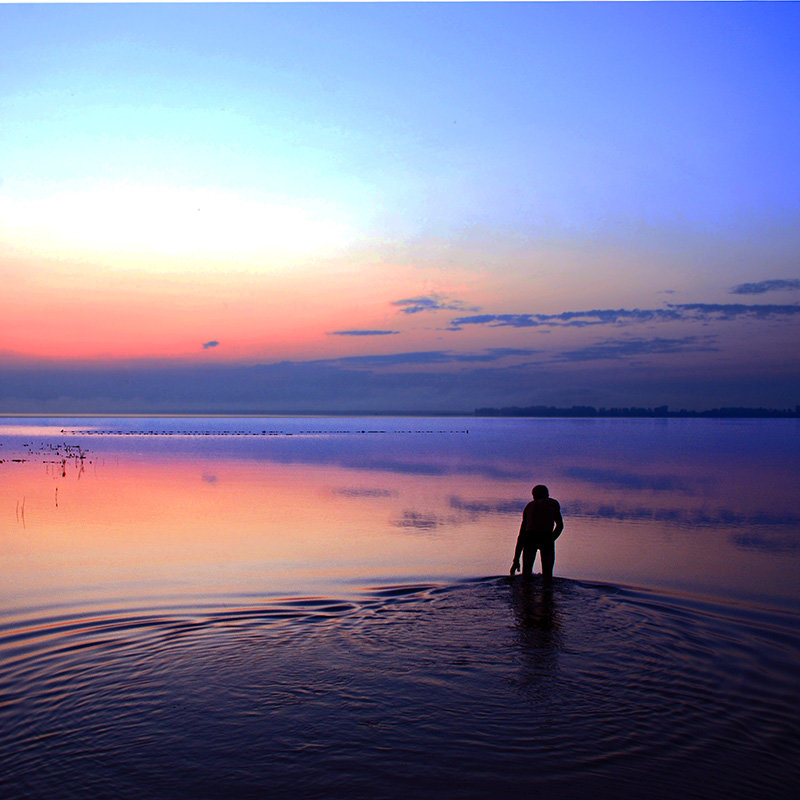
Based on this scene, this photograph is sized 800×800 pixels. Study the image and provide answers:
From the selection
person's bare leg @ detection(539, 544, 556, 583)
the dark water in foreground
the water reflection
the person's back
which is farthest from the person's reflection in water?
the water reflection

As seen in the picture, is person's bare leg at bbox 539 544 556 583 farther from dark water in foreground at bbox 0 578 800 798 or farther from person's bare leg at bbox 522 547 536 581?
dark water in foreground at bbox 0 578 800 798

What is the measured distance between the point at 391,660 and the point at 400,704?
1725mm

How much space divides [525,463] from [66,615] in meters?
48.8

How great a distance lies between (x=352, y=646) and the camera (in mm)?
11766

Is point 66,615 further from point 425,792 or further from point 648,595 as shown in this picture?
point 648,595

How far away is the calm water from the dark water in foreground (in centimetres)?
4

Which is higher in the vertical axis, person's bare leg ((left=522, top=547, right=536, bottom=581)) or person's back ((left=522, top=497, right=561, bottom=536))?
person's back ((left=522, top=497, right=561, bottom=536))

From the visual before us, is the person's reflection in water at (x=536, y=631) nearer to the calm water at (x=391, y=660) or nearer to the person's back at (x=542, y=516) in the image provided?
the calm water at (x=391, y=660)

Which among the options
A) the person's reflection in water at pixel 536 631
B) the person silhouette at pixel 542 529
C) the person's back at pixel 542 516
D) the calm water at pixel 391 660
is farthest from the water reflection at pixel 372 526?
the person's reflection in water at pixel 536 631

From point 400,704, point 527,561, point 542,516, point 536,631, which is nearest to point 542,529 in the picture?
point 542,516

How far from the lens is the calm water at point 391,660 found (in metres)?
7.73

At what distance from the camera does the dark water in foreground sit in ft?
24.8

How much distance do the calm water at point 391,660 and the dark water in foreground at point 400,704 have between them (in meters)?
0.04

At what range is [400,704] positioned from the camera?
30.6 feet
